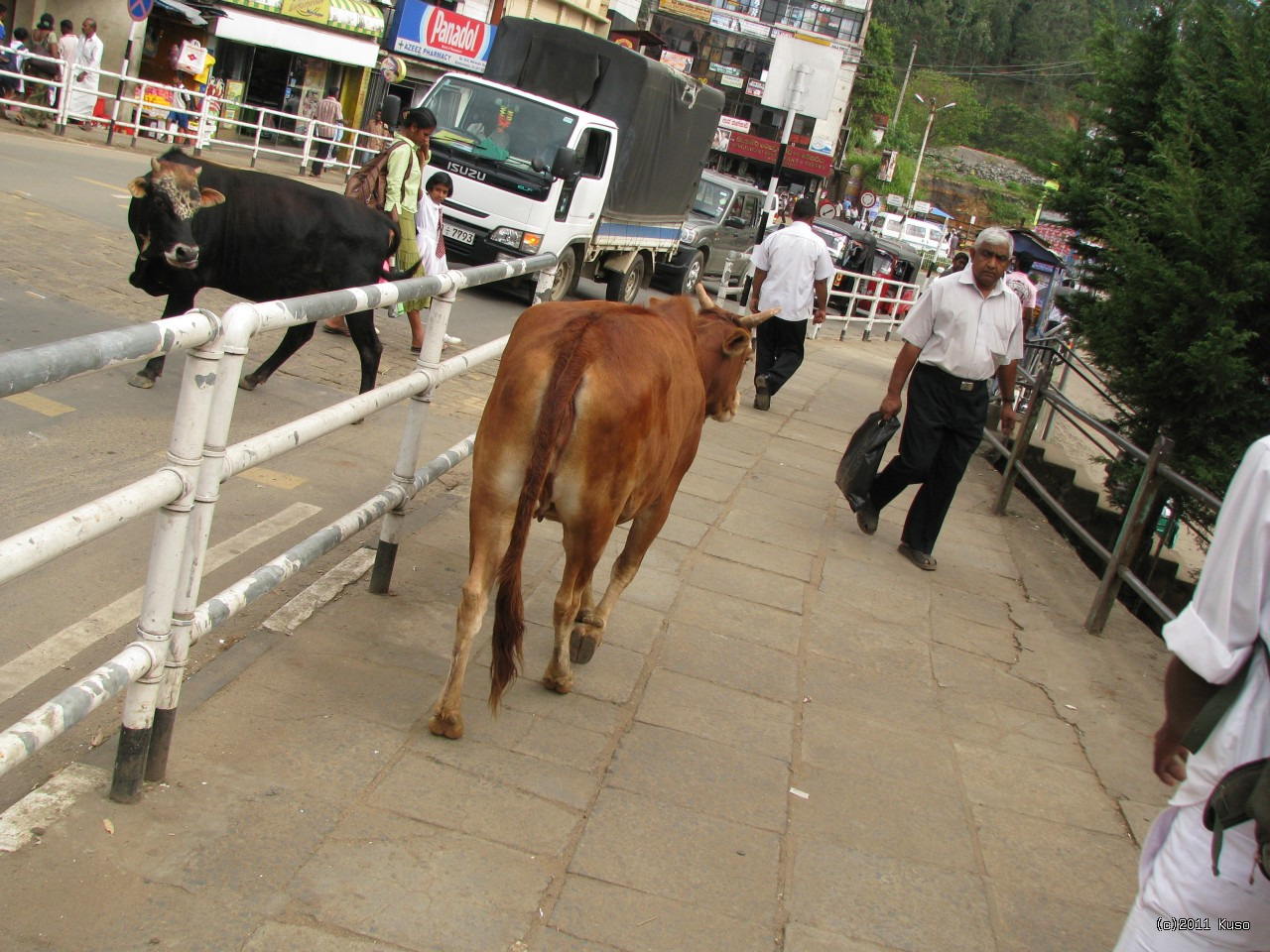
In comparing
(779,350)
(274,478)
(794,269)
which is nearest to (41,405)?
(274,478)

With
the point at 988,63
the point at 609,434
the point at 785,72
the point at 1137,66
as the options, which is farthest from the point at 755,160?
the point at 609,434

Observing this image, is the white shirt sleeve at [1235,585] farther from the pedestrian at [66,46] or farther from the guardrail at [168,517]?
the pedestrian at [66,46]

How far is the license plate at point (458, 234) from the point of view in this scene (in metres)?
13.3

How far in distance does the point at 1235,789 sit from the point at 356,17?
32.3 m

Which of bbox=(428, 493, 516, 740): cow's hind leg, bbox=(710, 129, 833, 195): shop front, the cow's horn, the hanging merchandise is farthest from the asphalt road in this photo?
bbox=(710, 129, 833, 195): shop front

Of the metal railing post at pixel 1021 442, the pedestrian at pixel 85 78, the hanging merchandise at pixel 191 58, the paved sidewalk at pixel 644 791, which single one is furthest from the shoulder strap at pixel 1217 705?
the hanging merchandise at pixel 191 58

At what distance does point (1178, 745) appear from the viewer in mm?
2492

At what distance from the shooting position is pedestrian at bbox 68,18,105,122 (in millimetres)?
19172

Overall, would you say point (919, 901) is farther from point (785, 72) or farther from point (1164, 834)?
point (785, 72)

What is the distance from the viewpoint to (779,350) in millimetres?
11266

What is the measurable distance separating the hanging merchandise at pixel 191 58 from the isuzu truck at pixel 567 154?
41.4 ft

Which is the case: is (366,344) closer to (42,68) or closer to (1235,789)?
(1235,789)

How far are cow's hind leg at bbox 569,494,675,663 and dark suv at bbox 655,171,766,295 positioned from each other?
14472mm

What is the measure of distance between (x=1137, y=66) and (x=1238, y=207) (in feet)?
12.0
